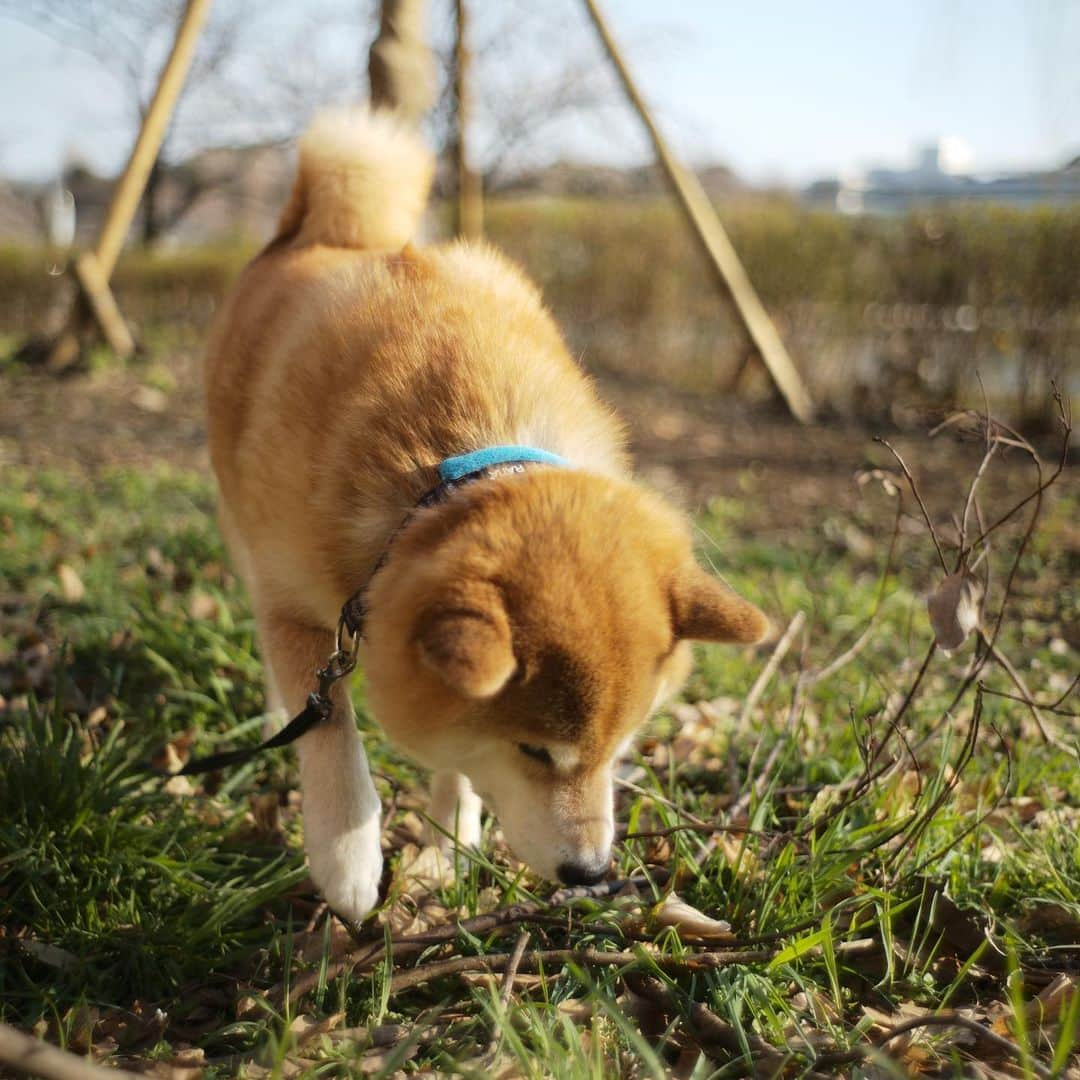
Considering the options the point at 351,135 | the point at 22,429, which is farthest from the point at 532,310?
the point at 22,429

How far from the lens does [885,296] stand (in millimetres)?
9148

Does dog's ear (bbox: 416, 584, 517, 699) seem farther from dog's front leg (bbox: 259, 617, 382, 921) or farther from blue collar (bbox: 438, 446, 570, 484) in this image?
dog's front leg (bbox: 259, 617, 382, 921)

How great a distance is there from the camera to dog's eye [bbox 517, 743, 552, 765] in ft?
6.61

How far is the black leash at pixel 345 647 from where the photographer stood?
6.77 ft

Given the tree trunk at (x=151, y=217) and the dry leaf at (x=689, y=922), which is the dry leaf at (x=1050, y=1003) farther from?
the tree trunk at (x=151, y=217)

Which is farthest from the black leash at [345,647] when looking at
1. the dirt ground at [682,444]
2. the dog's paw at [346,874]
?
the dirt ground at [682,444]

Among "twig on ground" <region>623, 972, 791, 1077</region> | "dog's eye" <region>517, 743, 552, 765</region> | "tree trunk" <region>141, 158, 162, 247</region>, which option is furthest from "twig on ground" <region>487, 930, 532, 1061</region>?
"tree trunk" <region>141, 158, 162, 247</region>

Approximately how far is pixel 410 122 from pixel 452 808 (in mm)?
3742

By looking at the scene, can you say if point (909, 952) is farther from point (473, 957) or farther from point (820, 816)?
point (473, 957)

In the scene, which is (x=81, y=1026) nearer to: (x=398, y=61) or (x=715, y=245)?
(x=398, y=61)

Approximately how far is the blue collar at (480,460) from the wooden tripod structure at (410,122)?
3.52 meters

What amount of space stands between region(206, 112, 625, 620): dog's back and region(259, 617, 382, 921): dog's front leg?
296 millimetres

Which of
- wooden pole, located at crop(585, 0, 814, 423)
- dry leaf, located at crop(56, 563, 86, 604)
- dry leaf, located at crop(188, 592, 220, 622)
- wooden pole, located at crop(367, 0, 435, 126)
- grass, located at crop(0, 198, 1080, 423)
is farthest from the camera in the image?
grass, located at crop(0, 198, 1080, 423)

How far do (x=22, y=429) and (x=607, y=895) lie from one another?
18.9 feet
